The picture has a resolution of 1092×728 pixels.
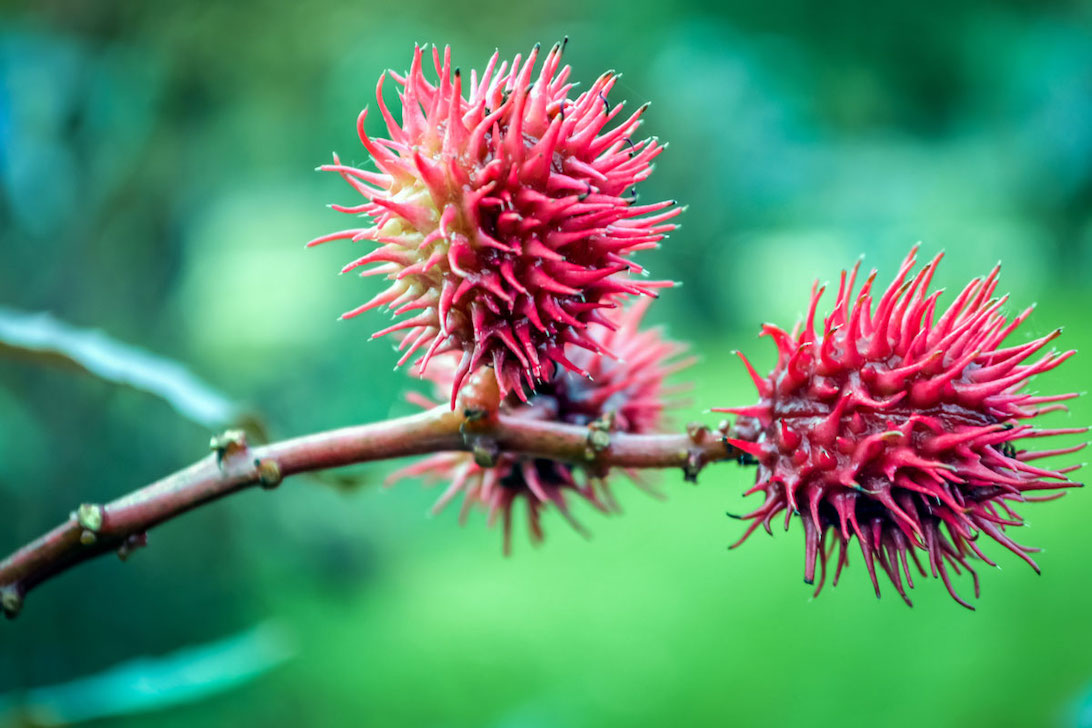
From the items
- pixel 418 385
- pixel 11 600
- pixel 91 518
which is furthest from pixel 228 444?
pixel 418 385

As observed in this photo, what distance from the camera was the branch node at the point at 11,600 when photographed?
1.62 m

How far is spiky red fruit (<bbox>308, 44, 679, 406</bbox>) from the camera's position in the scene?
1.62 meters

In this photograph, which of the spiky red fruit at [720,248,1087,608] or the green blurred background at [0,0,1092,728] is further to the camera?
the green blurred background at [0,0,1092,728]

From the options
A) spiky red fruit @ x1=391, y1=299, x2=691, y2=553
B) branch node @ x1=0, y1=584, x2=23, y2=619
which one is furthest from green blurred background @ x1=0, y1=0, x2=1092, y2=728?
branch node @ x1=0, y1=584, x2=23, y2=619

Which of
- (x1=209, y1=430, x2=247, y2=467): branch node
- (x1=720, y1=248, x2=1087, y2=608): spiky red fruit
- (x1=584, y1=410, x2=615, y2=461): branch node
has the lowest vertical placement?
(x1=720, y1=248, x2=1087, y2=608): spiky red fruit

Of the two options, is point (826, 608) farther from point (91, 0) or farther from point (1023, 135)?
point (1023, 135)

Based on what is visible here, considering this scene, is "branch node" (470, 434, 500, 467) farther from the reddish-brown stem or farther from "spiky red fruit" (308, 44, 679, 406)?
"spiky red fruit" (308, 44, 679, 406)

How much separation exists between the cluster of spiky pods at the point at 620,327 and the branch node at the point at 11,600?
0.82 metres

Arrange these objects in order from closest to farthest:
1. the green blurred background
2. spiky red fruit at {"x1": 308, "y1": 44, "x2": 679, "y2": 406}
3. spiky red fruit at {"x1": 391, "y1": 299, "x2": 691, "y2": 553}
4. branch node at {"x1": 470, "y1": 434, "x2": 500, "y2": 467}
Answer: spiky red fruit at {"x1": 308, "y1": 44, "x2": 679, "y2": 406} → branch node at {"x1": 470, "y1": 434, "x2": 500, "y2": 467} → spiky red fruit at {"x1": 391, "y1": 299, "x2": 691, "y2": 553} → the green blurred background

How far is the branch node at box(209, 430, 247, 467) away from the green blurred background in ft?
2.79

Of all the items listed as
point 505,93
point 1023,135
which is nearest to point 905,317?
point 505,93

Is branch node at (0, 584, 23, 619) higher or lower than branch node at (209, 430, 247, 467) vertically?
lower

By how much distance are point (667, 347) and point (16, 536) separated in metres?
4.21

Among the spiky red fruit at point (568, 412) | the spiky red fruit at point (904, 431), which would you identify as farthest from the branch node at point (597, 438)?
the spiky red fruit at point (904, 431)
